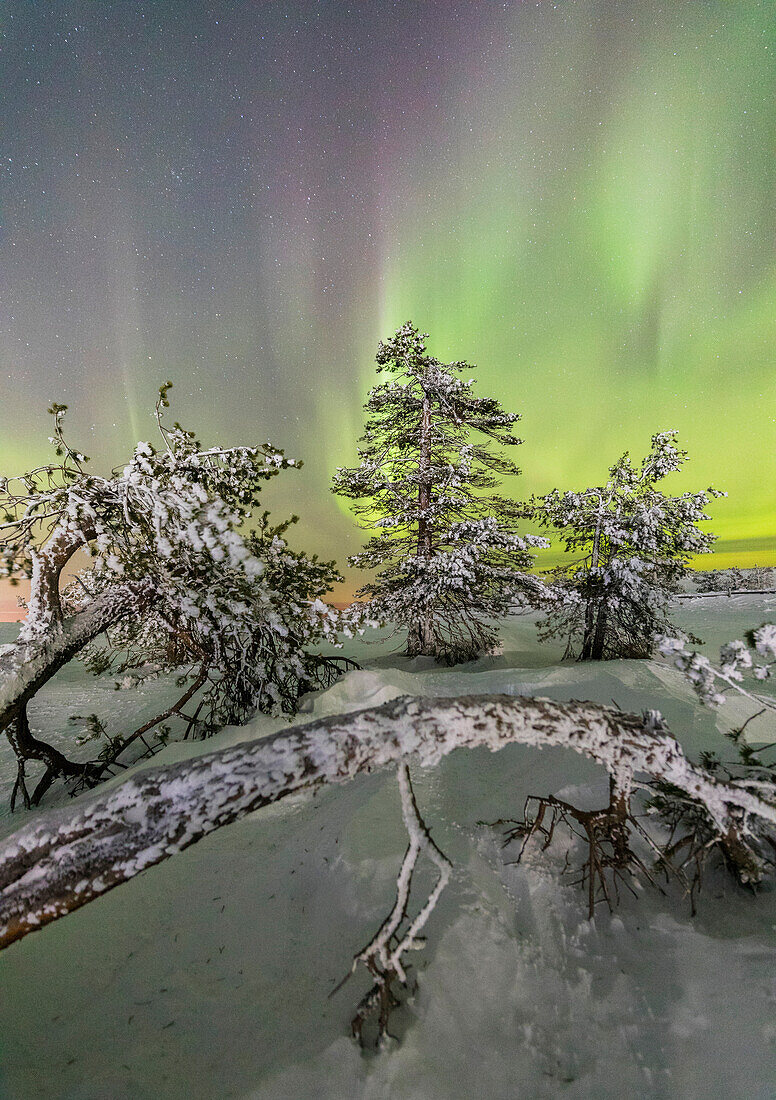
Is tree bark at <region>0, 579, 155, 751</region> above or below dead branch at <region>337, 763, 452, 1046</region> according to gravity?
above

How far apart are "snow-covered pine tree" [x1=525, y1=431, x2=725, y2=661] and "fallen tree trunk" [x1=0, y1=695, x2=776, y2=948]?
8326mm

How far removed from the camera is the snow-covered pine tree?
34.3ft

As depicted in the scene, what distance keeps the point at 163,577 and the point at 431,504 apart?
9055 millimetres

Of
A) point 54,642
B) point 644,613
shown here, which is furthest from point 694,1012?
point 644,613

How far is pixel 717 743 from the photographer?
457cm

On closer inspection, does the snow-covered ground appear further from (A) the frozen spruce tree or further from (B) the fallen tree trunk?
(A) the frozen spruce tree

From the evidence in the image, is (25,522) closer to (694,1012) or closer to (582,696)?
(694,1012)

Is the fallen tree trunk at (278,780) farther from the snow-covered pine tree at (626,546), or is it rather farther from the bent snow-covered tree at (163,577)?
the snow-covered pine tree at (626,546)

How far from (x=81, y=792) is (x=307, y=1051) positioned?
574 centimetres

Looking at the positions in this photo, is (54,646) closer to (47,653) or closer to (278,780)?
(47,653)

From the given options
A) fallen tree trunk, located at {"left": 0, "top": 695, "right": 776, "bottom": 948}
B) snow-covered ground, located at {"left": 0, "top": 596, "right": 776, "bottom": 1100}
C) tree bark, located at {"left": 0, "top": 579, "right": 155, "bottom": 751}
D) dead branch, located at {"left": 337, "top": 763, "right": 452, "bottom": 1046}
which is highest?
tree bark, located at {"left": 0, "top": 579, "right": 155, "bottom": 751}

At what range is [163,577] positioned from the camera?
473 cm

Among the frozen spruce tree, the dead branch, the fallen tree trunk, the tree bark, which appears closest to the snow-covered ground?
the dead branch

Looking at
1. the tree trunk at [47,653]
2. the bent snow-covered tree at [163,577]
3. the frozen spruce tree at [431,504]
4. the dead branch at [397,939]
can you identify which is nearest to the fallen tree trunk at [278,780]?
the dead branch at [397,939]
